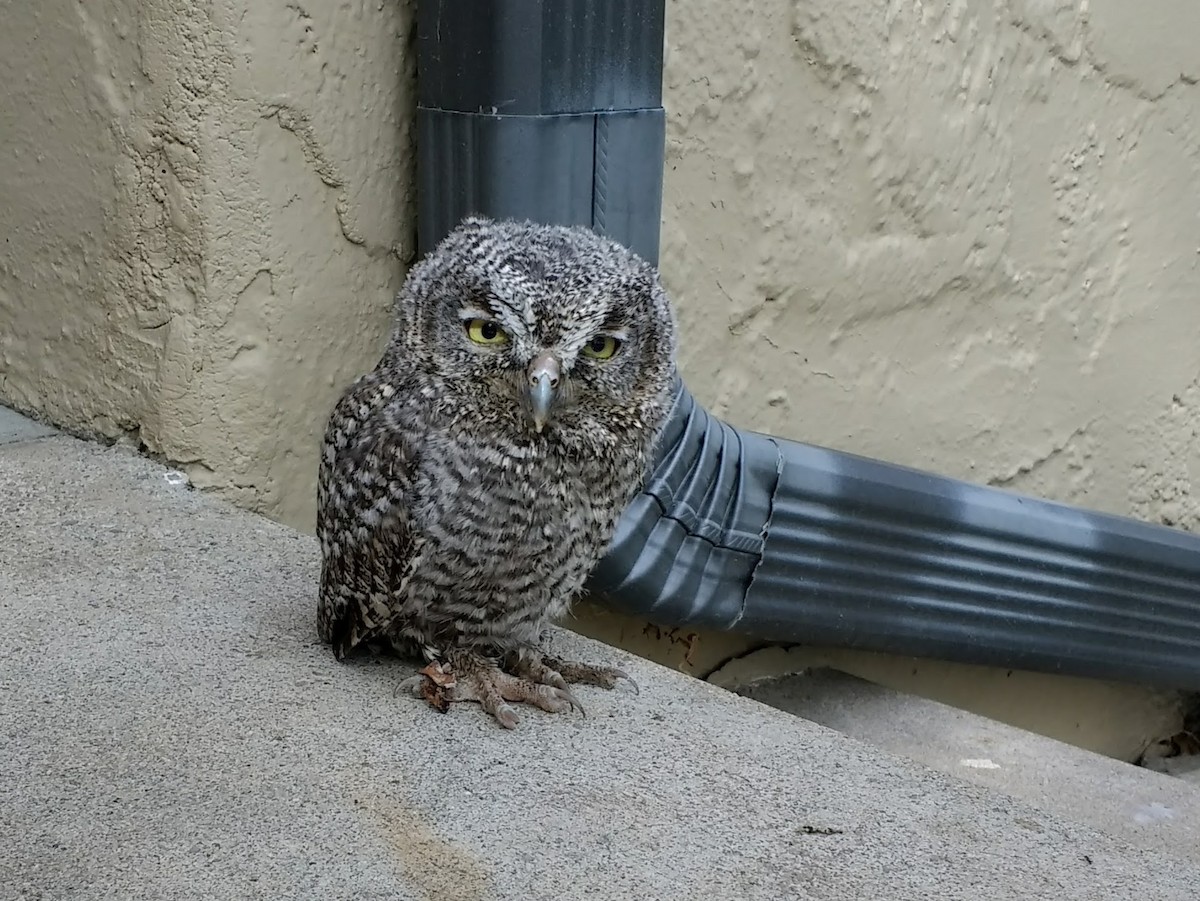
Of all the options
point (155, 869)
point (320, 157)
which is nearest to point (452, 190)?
point (320, 157)

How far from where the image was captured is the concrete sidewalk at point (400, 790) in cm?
178

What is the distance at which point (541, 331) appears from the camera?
2025 millimetres

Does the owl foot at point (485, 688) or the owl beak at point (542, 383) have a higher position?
the owl beak at point (542, 383)

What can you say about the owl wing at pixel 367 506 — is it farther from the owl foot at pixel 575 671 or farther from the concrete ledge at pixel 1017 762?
the concrete ledge at pixel 1017 762

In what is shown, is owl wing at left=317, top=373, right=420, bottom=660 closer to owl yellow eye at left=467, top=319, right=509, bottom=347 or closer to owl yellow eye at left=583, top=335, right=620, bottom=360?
owl yellow eye at left=467, top=319, right=509, bottom=347

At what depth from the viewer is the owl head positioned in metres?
2.02

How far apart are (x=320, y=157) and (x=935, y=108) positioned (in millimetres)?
1672

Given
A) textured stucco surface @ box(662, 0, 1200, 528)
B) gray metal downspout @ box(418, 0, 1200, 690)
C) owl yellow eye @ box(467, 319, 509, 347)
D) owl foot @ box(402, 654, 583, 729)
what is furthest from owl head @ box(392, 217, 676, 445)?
textured stucco surface @ box(662, 0, 1200, 528)

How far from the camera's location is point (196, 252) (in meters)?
2.80

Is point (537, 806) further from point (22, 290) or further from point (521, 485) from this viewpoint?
point (22, 290)

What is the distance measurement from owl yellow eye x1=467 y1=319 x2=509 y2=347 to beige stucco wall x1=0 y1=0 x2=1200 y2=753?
0.90 m

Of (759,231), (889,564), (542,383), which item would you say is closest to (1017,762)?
(889,564)

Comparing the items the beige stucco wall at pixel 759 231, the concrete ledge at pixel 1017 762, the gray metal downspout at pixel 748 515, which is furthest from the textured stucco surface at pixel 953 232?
the concrete ledge at pixel 1017 762

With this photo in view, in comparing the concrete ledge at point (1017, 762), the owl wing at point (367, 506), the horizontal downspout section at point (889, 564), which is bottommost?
the concrete ledge at point (1017, 762)
